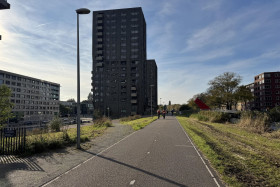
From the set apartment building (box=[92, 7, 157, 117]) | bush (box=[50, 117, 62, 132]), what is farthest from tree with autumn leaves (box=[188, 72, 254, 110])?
bush (box=[50, 117, 62, 132])

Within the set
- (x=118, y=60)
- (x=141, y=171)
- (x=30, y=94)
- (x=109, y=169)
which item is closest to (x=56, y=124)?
(x=109, y=169)

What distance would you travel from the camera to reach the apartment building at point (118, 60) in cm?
7725

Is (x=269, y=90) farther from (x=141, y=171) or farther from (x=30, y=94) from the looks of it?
(x=30, y=94)

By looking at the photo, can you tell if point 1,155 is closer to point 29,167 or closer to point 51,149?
point 51,149

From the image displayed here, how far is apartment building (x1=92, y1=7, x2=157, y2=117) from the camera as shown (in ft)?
253

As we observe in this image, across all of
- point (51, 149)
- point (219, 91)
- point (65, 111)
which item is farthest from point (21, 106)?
point (51, 149)

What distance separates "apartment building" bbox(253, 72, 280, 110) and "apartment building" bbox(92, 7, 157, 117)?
54.6m

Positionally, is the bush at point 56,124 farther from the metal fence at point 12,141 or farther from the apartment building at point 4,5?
the apartment building at point 4,5

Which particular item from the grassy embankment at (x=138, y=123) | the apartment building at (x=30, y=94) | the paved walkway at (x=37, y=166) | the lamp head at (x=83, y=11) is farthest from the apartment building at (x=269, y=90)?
the paved walkway at (x=37, y=166)

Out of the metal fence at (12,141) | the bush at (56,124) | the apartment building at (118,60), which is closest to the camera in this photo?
the metal fence at (12,141)

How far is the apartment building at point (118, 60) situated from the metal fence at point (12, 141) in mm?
67288

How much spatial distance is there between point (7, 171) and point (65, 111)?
374 ft

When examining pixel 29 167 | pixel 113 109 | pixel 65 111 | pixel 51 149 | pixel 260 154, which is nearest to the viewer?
pixel 29 167

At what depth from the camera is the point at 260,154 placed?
8.19 meters
